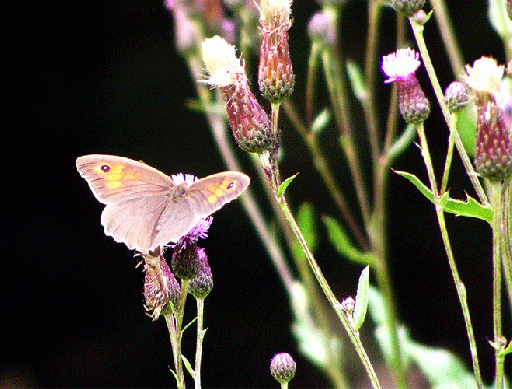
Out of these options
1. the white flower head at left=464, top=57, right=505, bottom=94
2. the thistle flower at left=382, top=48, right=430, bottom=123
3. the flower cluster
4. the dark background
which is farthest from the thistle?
the dark background

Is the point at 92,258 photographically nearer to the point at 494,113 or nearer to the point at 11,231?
the point at 11,231

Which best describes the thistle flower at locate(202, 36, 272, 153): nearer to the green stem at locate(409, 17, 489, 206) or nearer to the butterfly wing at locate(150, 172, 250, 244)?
the butterfly wing at locate(150, 172, 250, 244)

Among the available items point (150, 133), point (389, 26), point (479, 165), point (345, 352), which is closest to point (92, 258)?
point (150, 133)

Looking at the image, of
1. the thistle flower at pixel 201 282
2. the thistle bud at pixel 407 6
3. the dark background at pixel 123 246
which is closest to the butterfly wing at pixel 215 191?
→ the thistle flower at pixel 201 282

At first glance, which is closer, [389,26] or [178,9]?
[178,9]

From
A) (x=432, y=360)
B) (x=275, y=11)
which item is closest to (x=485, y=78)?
(x=275, y=11)

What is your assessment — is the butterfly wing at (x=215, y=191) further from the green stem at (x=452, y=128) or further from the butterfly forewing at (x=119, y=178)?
the green stem at (x=452, y=128)

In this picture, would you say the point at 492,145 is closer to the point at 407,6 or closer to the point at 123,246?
the point at 407,6
